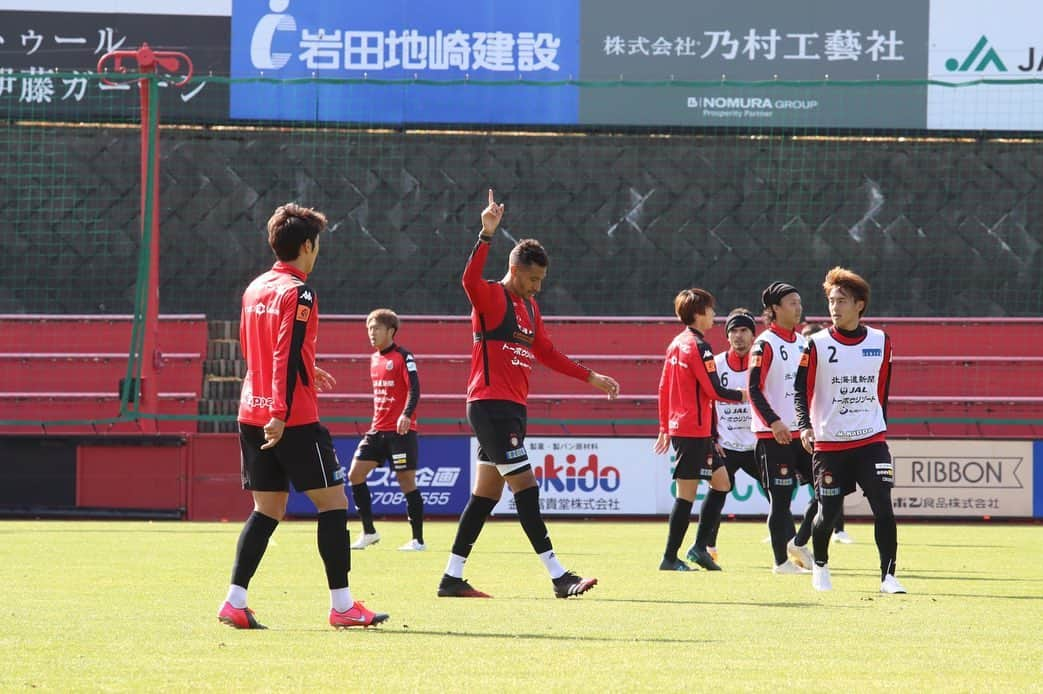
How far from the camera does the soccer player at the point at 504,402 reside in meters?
8.71

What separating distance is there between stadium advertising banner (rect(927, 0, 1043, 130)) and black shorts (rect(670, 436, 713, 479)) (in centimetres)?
1567

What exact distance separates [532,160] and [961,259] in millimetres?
7049

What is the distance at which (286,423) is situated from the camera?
6.86 meters

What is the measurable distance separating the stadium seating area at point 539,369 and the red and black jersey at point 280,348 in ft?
47.4

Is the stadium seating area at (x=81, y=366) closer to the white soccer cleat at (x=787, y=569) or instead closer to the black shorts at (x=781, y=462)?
the black shorts at (x=781, y=462)

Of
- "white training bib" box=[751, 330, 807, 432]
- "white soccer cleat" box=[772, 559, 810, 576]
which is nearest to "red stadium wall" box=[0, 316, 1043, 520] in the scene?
"white training bib" box=[751, 330, 807, 432]

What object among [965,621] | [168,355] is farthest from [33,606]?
[168,355]

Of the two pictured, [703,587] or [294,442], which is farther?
[703,587]

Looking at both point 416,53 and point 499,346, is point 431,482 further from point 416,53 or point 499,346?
point 499,346

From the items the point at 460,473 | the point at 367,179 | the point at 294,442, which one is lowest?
the point at 460,473

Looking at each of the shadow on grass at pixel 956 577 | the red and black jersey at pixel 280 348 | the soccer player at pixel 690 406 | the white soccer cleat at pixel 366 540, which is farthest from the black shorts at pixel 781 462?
the red and black jersey at pixel 280 348

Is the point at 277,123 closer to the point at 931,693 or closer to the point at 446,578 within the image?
the point at 446,578

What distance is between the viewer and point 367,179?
82.6 feet

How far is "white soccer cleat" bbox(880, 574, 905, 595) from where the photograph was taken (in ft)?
29.5
